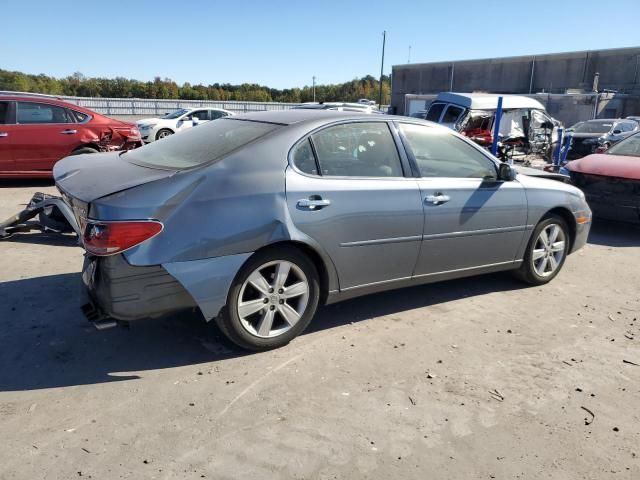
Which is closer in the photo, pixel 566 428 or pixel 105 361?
pixel 566 428

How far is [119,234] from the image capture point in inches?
121

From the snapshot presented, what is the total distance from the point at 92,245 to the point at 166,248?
427 millimetres

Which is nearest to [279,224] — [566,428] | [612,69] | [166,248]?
[166,248]

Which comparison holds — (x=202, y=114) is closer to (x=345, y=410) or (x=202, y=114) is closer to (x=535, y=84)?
(x=345, y=410)

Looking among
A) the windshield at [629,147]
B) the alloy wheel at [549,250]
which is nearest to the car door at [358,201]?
the alloy wheel at [549,250]

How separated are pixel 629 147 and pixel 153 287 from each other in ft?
26.7

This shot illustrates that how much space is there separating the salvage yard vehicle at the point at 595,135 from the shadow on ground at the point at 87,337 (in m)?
13.0

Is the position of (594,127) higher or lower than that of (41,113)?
higher

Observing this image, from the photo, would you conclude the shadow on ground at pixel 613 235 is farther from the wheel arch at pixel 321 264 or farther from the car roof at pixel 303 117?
the wheel arch at pixel 321 264

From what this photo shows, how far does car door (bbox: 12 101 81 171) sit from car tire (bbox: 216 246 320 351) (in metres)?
7.49

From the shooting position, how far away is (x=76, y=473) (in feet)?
8.11

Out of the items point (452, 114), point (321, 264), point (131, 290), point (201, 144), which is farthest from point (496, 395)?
point (452, 114)

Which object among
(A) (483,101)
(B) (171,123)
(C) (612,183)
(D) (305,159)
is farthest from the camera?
(B) (171,123)

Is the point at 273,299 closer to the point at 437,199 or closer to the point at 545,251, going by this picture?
the point at 437,199
